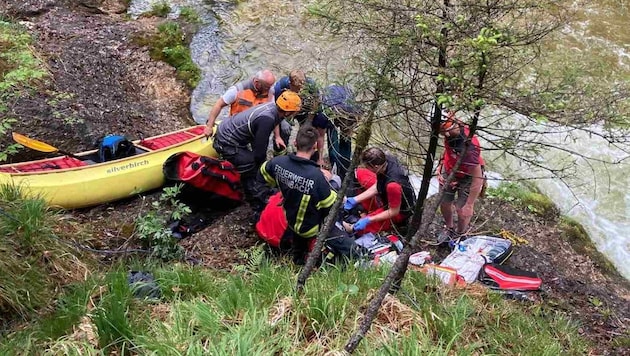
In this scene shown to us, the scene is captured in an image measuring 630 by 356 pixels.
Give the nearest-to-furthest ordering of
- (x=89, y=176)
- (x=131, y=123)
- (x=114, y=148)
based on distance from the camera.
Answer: (x=89, y=176), (x=114, y=148), (x=131, y=123)

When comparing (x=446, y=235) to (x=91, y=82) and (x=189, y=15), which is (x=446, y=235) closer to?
(x=91, y=82)

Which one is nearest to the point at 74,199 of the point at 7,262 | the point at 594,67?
the point at 7,262

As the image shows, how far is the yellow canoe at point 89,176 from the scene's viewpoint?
17.3 ft

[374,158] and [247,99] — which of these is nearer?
[374,158]

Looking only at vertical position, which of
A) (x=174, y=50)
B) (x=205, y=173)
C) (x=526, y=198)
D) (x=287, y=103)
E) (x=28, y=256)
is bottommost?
(x=526, y=198)

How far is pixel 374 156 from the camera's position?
16.1 feet

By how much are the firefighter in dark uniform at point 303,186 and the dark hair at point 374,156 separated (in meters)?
0.56

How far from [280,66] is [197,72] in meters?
1.40

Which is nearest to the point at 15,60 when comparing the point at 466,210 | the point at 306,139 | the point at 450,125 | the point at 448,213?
the point at 306,139

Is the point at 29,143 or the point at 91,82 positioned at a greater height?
the point at 29,143

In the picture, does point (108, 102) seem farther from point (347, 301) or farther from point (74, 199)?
point (347, 301)

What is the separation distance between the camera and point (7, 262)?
3535 mm

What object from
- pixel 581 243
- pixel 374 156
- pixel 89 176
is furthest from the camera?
pixel 581 243

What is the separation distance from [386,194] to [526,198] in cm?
271
